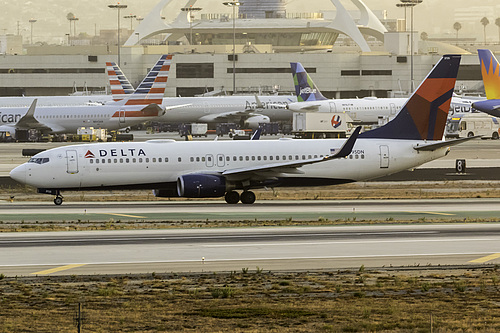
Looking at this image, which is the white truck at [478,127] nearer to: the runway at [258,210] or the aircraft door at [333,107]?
the aircraft door at [333,107]

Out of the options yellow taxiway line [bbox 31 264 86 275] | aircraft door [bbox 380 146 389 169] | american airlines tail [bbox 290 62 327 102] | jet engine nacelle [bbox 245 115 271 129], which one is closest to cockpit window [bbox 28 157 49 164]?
aircraft door [bbox 380 146 389 169]

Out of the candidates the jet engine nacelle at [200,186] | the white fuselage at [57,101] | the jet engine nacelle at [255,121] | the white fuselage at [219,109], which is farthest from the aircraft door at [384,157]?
the white fuselage at [57,101]

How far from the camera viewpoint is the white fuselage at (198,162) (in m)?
47.1

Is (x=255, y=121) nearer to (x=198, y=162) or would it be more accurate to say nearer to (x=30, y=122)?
(x=30, y=122)

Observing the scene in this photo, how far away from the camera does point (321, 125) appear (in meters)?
99.6

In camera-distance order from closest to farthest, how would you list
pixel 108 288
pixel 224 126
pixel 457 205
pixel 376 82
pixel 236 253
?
pixel 108 288 < pixel 236 253 < pixel 457 205 < pixel 224 126 < pixel 376 82

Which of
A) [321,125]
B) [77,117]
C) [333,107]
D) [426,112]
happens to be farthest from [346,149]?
[333,107]

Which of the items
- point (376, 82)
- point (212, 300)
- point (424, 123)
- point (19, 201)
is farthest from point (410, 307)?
point (376, 82)

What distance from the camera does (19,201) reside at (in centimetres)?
5066

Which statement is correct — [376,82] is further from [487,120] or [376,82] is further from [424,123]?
[424,123]

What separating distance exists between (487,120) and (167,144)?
221ft

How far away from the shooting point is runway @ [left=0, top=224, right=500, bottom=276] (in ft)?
94.1

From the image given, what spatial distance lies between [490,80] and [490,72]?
1.18m

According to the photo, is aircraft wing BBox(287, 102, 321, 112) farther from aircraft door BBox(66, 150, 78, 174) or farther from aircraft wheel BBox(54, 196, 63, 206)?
aircraft door BBox(66, 150, 78, 174)
